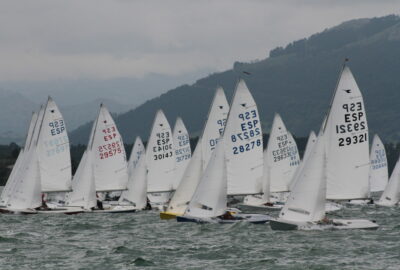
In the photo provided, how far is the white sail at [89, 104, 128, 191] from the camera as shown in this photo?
254 feet

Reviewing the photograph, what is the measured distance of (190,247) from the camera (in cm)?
4306

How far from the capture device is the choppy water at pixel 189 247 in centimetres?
3697

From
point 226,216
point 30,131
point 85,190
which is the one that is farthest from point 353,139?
point 30,131

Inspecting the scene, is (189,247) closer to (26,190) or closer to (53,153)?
(26,190)

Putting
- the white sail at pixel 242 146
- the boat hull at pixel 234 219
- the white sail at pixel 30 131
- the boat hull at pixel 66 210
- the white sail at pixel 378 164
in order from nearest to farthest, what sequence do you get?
the boat hull at pixel 234 219 < the white sail at pixel 242 146 < the boat hull at pixel 66 210 < the white sail at pixel 30 131 < the white sail at pixel 378 164

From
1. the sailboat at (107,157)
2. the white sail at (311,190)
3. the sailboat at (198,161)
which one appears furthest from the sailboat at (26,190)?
the white sail at (311,190)

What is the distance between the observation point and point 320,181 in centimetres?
4766

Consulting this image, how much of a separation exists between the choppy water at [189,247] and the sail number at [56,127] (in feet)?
50.6

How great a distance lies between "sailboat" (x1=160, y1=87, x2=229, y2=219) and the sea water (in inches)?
78.5

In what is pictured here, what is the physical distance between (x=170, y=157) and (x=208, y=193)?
31.6 m

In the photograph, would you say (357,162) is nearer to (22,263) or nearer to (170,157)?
(22,263)

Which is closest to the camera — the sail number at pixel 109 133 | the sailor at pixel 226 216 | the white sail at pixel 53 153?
the sailor at pixel 226 216

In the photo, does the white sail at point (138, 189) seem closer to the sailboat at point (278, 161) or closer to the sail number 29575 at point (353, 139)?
the sailboat at point (278, 161)

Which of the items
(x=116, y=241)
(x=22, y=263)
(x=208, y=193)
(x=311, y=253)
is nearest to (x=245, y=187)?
(x=208, y=193)
